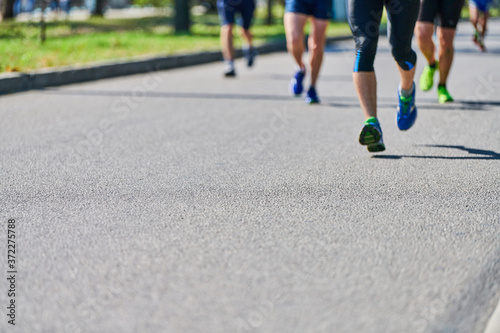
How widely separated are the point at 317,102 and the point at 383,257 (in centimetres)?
497

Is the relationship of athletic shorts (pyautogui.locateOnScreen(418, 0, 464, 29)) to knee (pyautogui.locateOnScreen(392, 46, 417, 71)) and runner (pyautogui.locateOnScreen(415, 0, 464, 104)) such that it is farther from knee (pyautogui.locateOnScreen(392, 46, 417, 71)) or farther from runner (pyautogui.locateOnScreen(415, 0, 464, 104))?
knee (pyautogui.locateOnScreen(392, 46, 417, 71))

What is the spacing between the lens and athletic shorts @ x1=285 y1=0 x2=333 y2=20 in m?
7.20

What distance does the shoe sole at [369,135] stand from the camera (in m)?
4.87

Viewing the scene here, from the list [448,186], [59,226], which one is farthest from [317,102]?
[59,226]

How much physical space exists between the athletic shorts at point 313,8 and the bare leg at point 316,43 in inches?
2.3

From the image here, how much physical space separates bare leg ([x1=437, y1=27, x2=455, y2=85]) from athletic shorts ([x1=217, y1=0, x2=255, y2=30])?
3.49m

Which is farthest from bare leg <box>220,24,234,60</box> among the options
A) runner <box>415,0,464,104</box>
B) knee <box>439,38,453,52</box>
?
knee <box>439,38,453,52</box>

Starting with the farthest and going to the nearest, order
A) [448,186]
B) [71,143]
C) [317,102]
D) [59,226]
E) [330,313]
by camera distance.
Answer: [317,102] < [71,143] < [448,186] < [59,226] < [330,313]

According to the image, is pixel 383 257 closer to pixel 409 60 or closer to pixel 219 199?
pixel 219 199

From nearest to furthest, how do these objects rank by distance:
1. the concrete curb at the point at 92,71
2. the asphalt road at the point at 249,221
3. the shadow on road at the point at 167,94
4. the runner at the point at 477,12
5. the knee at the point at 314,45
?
1. the asphalt road at the point at 249,221
2. the knee at the point at 314,45
3. the shadow on road at the point at 167,94
4. the concrete curb at the point at 92,71
5. the runner at the point at 477,12

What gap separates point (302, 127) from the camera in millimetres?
6449

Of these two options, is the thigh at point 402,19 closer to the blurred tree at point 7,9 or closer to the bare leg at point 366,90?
the bare leg at point 366,90

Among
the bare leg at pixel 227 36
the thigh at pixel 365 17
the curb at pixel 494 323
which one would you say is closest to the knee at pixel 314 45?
the thigh at pixel 365 17

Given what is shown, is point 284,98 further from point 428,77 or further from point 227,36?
point 227,36
